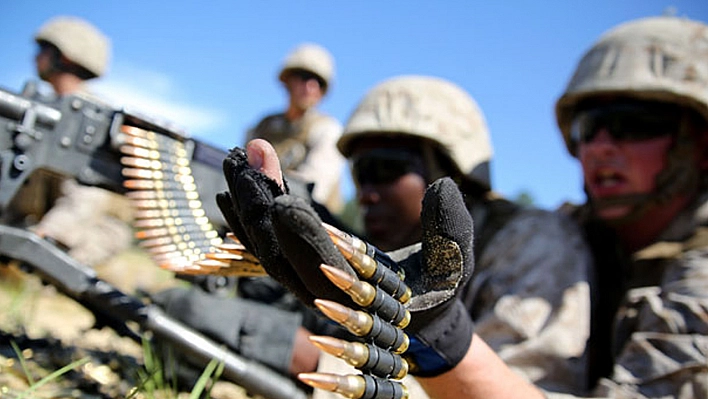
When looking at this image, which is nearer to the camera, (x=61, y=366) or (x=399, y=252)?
(x=399, y=252)

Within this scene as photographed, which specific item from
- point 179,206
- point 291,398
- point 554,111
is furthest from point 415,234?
point 179,206

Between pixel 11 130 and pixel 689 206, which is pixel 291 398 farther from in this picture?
pixel 689 206

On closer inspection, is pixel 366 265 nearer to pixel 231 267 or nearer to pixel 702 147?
pixel 231 267

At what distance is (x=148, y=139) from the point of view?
2.80 metres

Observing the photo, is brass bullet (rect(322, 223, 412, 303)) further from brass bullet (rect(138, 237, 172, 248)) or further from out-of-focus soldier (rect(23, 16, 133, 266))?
out-of-focus soldier (rect(23, 16, 133, 266))

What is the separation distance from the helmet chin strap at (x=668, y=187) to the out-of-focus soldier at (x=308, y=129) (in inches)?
134

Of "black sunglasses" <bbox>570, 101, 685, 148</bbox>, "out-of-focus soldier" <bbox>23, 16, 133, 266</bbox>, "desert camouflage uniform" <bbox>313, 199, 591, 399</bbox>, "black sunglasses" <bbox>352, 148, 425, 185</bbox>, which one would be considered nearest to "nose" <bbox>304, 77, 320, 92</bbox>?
"out-of-focus soldier" <bbox>23, 16, 133, 266</bbox>

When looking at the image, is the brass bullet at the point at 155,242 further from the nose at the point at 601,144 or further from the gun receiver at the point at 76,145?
the nose at the point at 601,144

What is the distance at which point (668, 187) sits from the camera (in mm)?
3133

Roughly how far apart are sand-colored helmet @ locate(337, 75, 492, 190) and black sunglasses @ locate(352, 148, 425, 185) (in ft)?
0.52

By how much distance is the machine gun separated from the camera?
2785 mm

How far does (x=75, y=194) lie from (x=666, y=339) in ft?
15.7

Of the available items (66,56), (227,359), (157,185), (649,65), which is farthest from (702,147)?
(66,56)

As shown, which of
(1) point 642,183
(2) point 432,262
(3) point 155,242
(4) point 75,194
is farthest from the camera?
(4) point 75,194
